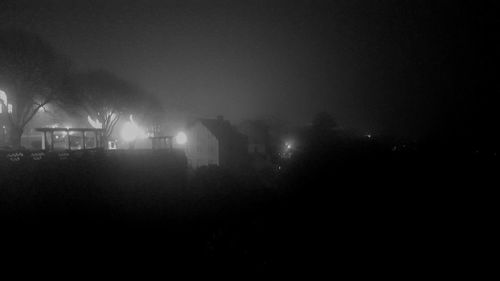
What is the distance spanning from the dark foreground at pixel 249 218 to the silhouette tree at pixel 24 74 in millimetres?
12632

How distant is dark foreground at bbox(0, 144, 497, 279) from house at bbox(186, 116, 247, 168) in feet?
46.2

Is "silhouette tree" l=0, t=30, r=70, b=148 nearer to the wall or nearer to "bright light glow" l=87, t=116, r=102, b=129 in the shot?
"bright light glow" l=87, t=116, r=102, b=129

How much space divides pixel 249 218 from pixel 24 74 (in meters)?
19.3

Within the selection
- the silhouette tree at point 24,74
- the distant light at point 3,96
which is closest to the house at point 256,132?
the silhouette tree at point 24,74

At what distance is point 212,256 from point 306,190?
939cm

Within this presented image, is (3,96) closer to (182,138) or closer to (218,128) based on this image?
(182,138)

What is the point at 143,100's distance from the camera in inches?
1597

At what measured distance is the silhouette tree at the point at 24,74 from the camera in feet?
64.2

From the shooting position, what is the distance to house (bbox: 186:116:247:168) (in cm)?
3859

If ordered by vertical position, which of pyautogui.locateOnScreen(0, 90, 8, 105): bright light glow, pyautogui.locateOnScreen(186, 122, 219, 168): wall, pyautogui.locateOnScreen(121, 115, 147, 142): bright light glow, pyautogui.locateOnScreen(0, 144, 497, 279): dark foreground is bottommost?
pyautogui.locateOnScreen(0, 144, 497, 279): dark foreground

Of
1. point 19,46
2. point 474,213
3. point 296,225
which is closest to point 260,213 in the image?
point 296,225

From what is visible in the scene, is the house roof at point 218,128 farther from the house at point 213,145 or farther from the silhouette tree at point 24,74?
the silhouette tree at point 24,74

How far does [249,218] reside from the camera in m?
17.6

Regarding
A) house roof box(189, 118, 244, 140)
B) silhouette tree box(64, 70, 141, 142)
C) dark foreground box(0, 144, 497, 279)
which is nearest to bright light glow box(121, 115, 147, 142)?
silhouette tree box(64, 70, 141, 142)
